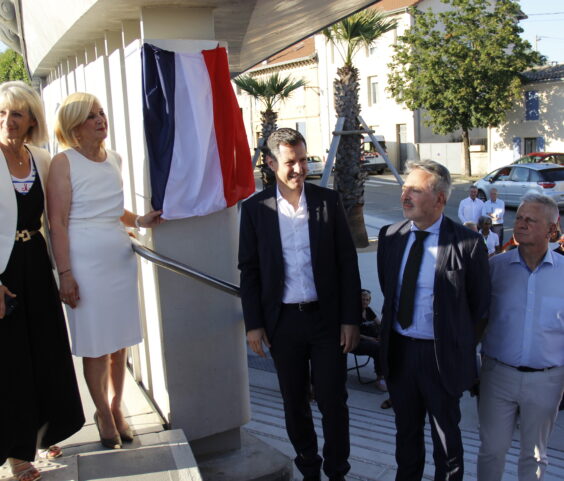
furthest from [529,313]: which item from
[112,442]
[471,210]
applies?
[471,210]

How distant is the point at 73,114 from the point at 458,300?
2010 mm

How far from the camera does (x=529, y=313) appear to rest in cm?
299

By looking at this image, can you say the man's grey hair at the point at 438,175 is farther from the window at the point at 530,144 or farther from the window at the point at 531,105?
the window at the point at 530,144

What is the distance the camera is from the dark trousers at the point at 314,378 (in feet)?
10.1

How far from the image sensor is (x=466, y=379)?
2914 mm

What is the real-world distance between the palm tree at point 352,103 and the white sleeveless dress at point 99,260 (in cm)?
1189

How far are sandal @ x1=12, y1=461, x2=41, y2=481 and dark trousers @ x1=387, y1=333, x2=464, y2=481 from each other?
1.71 m

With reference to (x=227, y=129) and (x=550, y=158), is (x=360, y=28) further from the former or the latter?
(x=550, y=158)

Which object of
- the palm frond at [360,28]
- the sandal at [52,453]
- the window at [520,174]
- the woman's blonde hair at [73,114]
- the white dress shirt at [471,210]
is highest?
the palm frond at [360,28]

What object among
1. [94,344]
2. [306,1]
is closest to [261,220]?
[94,344]

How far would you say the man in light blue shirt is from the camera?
9.75 ft

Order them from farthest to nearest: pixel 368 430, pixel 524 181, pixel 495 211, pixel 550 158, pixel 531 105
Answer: pixel 531 105 → pixel 550 158 → pixel 524 181 → pixel 495 211 → pixel 368 430

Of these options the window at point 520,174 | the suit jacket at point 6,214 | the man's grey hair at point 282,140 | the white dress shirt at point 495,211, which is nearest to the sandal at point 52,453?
the suit jacket at point 6,214

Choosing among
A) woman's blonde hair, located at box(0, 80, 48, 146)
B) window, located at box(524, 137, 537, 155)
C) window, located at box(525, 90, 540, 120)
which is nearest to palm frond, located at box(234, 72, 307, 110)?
woman's blonde hair, located at box(0, 80, 48, 146)
